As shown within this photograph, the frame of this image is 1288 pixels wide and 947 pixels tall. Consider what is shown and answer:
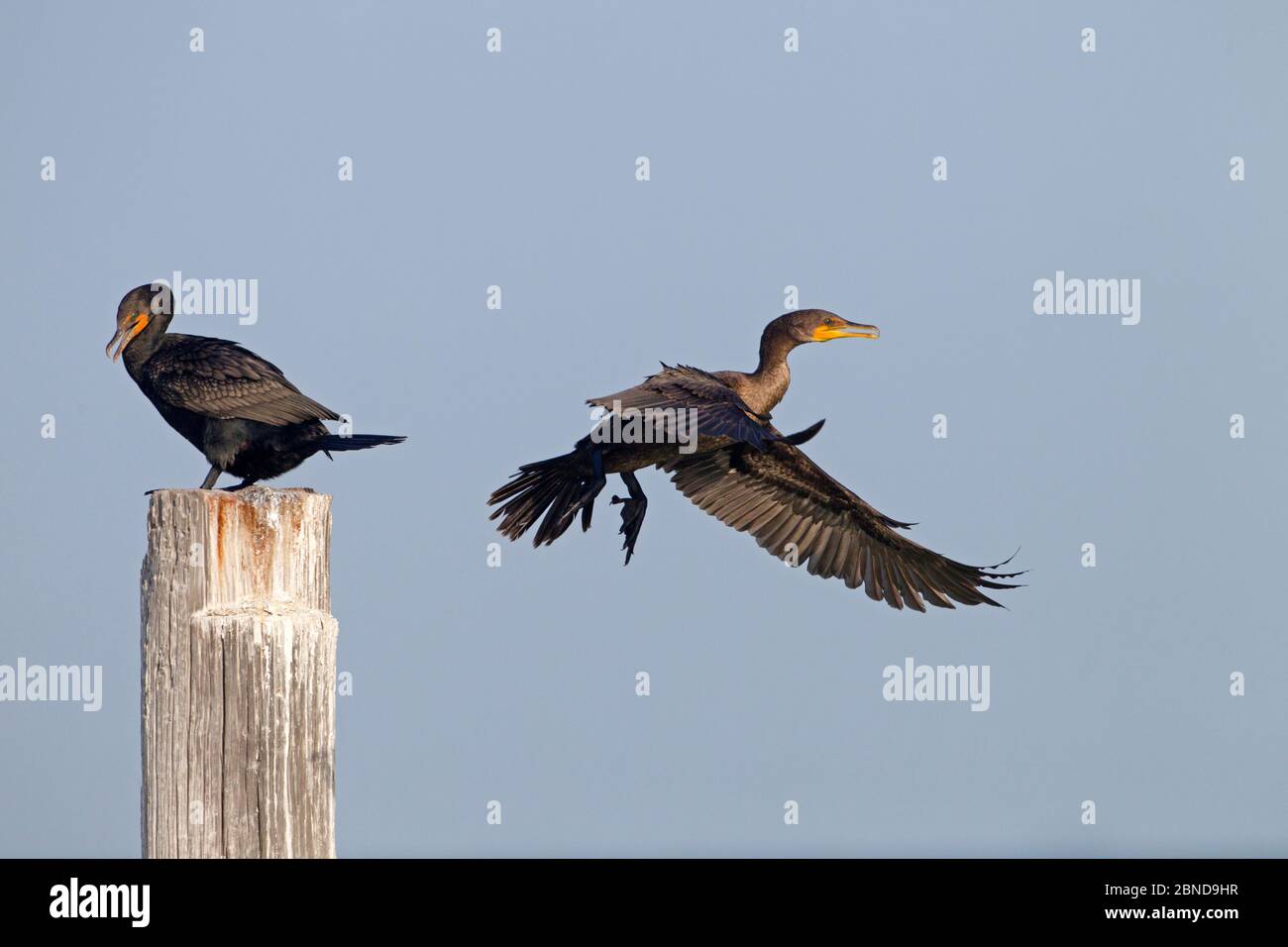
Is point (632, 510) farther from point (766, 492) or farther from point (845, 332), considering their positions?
point (845, 332)

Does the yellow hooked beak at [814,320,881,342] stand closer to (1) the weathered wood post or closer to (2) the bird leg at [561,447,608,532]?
(2) the bird leg at [561,447,608,532]

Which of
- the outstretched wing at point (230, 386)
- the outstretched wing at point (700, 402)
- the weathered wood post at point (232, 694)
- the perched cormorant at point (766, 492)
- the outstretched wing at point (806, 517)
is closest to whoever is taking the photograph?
the weathered wood post at point (232, 694)

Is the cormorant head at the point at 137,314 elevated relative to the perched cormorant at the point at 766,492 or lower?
elevated

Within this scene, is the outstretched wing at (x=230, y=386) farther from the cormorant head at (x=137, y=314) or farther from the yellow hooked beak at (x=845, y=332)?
the yellow hooked beak at (x=845, y=332)

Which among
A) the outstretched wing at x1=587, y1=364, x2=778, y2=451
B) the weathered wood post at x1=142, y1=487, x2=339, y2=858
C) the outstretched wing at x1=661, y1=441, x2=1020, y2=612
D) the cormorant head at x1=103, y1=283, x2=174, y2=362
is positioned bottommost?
the weathered wood post at x1=142, y1=487, x2=339, y2=858

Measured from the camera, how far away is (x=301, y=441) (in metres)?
8.32

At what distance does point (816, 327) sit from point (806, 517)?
125cm

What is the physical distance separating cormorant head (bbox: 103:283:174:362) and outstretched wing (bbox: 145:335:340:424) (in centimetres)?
24

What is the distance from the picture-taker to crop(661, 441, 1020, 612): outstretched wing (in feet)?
33.4

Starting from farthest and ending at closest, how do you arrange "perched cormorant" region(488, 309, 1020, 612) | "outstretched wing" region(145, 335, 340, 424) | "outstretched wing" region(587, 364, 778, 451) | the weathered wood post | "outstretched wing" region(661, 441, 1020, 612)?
"outstretched wing" region(661, 441, 1020, 612), "perched cormorant" region(488, 309, 1020, 612), "outstretched wing" region(587, 364, 778, 451), "outstretched wing" region(145, 335, 340, 424), the weathered wood post

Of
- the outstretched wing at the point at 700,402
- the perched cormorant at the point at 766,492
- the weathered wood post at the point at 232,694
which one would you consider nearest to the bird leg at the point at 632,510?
the perched cormorant at the point at 766,492

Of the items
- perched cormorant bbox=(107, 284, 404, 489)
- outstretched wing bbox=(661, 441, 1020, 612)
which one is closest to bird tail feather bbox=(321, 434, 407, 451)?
perched cormorant bbox=(107, 284, 404, 489)

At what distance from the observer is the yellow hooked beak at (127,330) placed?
8484 millimetres

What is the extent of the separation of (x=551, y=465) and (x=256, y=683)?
5.46 m
